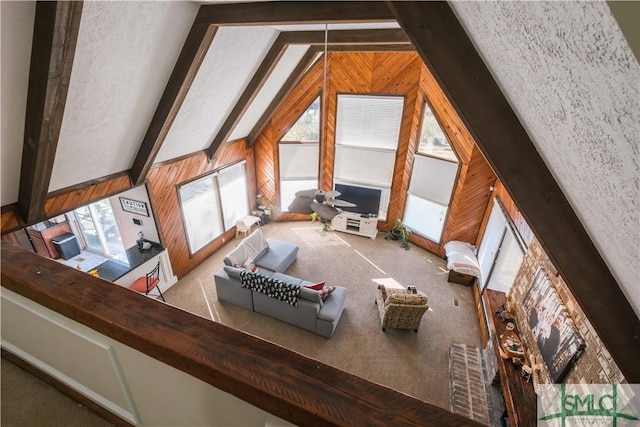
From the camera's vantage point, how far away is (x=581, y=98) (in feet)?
2.57

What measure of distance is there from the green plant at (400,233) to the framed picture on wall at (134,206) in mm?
5272

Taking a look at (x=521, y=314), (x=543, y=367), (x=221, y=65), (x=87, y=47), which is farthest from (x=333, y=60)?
(x=543, y=367)

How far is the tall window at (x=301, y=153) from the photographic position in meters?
7.03

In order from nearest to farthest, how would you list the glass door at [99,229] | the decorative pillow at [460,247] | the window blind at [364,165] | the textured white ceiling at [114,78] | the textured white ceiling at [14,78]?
1. the textured white ceiling at [14,78]
2. the textured white ceiling at [114,78]
3. the decorative pillow at [460,247]
4. the glass door at [99,229]
5. the window blind at [364,165]

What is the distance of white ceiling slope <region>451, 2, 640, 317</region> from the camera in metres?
0.60

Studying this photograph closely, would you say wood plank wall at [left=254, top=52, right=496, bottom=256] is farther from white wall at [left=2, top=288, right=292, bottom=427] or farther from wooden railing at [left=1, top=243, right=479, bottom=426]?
white wall at [left=2, top=288, right=292, bottom=427]

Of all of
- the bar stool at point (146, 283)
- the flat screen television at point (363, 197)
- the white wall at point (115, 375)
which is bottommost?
the bar stool at point (146, 283)

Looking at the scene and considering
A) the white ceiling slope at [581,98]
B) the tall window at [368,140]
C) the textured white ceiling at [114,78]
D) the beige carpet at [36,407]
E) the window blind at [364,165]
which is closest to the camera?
the white ceiling slope at [581,98]

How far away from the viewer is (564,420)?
2561mm

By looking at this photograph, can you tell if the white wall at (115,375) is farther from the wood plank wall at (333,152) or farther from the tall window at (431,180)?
the tall window at (431,180)

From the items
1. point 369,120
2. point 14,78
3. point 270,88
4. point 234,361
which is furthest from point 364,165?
point 234,361

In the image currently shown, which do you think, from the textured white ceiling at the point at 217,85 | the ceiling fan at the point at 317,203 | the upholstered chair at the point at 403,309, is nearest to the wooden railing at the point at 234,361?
the ceiling fan at the point at 317,203

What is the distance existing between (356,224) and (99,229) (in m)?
5.86

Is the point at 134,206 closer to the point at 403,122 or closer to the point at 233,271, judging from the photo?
the point at 233,271
